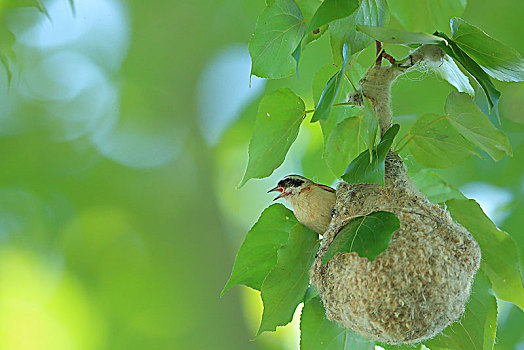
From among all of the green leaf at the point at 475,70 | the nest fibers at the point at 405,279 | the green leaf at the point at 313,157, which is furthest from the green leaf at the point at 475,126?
the green leaf at the point at 313,157

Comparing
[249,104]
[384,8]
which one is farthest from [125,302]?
[384,8]

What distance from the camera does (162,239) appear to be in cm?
355

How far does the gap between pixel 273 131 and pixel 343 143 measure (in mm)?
150

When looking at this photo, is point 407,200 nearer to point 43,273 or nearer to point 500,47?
point 500,47

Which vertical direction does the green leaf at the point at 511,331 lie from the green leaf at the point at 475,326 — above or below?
below

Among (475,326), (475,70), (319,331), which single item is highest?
(475,70)

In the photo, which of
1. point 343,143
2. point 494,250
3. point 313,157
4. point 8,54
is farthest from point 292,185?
point 313,157

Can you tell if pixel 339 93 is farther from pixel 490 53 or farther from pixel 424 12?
pixel 424 12

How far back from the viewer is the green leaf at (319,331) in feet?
3.26

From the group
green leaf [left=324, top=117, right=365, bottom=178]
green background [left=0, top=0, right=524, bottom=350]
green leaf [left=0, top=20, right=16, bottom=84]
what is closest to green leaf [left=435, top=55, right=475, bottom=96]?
green leaf [left=324, top=117, right=365, bottom=178]

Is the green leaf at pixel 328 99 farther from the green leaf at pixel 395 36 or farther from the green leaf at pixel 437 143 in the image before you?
the green leaf at pixel 437 143

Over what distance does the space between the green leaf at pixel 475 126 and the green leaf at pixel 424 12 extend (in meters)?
0.19

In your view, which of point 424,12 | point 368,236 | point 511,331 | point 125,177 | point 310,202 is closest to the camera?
point 424,12

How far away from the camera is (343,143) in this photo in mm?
1047
